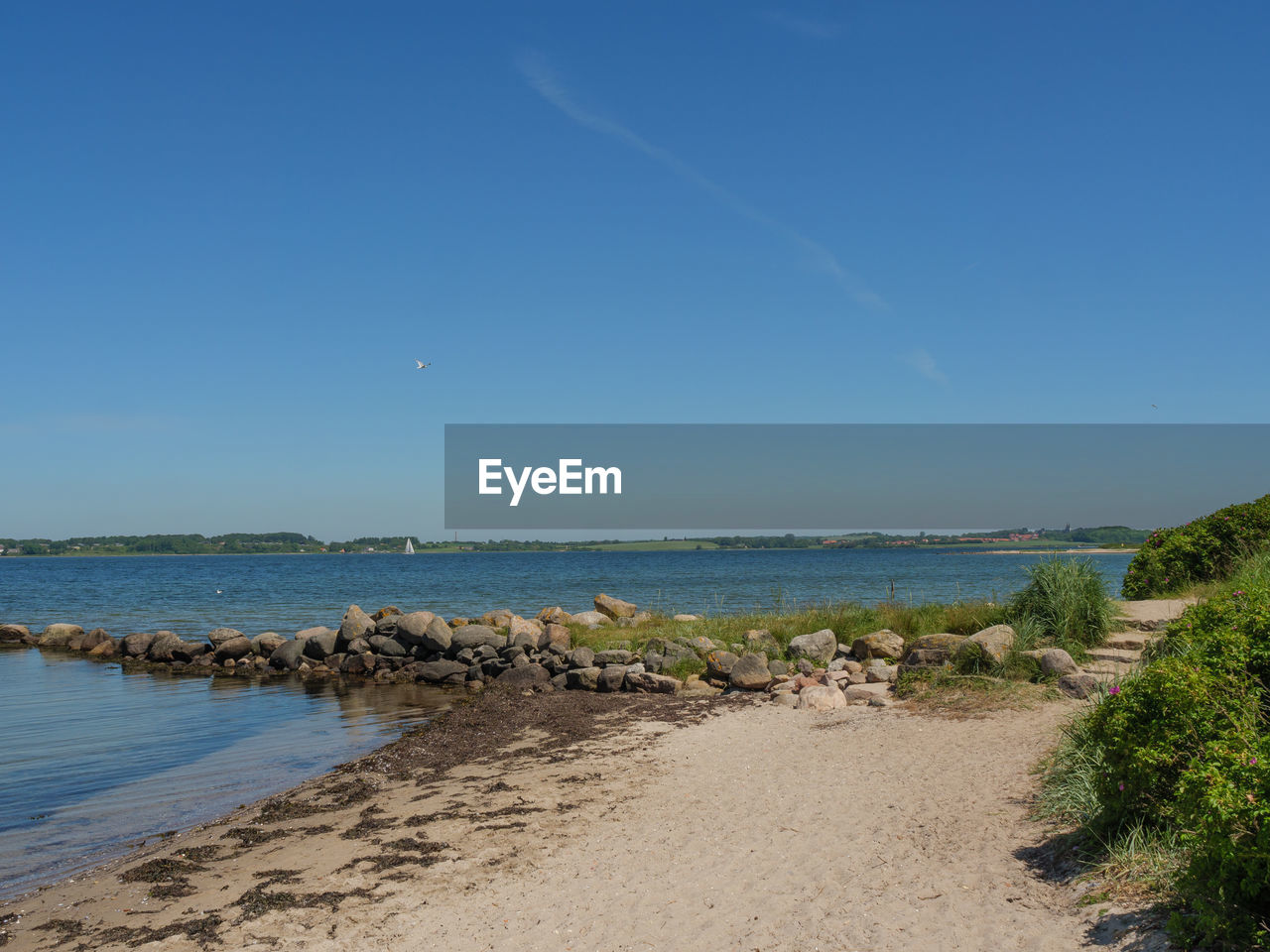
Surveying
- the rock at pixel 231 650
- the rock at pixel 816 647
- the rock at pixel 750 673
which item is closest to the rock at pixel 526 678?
the rock at pixel 750 673

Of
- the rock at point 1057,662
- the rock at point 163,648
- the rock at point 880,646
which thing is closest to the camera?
the rock at point 1057,662

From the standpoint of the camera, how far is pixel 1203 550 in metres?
18.3

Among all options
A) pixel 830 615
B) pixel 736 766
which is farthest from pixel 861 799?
pixel 830 615

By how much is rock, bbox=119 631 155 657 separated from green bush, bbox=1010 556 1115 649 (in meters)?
25.2

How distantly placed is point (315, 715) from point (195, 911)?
33.5 ft

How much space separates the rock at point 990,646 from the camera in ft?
42.7

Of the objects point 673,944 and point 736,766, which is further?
point 736,766

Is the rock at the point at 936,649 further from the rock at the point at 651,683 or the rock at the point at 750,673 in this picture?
the rock at the point at 651,683

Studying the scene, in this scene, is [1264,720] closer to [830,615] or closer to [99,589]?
[830,615]

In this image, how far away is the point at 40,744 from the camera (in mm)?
14352

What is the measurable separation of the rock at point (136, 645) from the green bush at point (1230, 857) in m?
28.8

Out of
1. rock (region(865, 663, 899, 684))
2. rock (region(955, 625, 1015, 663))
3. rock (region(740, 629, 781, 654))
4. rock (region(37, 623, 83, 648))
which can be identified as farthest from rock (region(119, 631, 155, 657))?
rock (region(955, 625, 1015, 663))

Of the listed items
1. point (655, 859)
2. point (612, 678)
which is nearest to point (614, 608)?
point (612, 678)

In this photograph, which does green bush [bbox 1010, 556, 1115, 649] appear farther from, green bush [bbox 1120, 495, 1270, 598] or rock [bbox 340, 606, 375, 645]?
rock [bbox 340, 606, 375, 645]
